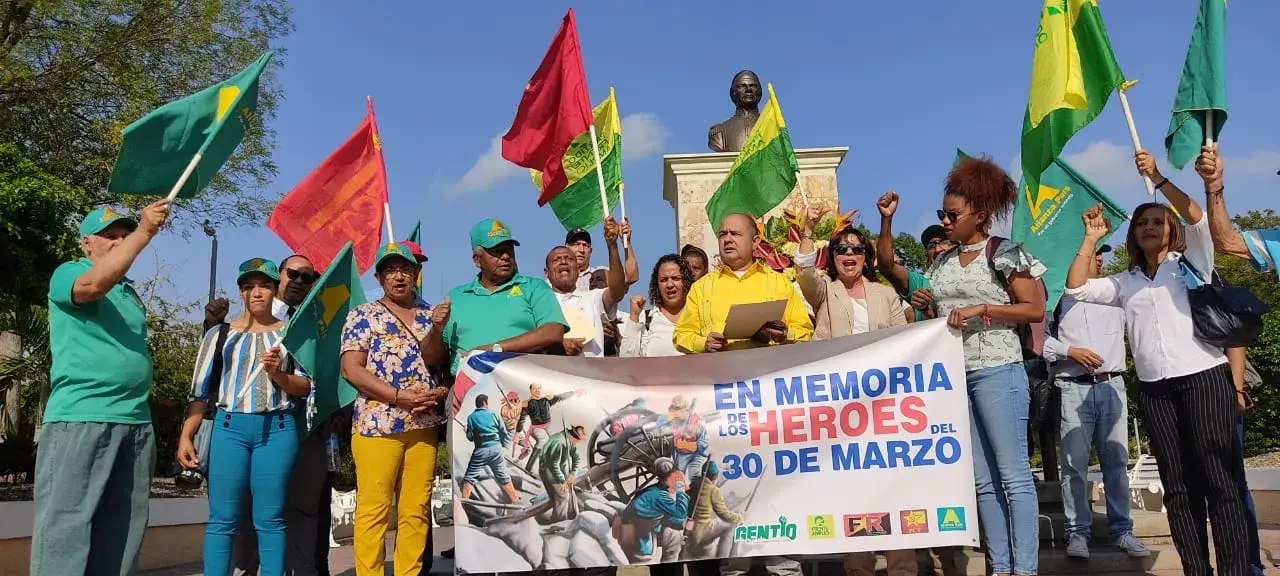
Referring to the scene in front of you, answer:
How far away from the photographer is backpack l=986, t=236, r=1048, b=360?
4652 mm

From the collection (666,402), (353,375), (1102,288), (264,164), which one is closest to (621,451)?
(666,402)

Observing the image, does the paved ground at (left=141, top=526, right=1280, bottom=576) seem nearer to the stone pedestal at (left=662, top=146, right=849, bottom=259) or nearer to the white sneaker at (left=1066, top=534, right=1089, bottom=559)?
the white sneaker at (left=1066, top=534, right=1089, bottom=559)

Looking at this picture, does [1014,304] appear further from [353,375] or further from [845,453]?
[353,375]

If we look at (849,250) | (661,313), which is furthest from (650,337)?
(849,250)

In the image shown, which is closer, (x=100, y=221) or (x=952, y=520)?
(x=100, y=221)

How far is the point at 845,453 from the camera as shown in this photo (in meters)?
4.70

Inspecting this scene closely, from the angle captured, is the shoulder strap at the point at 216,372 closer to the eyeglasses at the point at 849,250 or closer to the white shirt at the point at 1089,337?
the eyeglasses at the point at 849,250

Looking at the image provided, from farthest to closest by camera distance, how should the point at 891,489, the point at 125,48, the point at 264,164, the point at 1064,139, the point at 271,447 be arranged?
the point at 264,164 < the point at 125,48 < the point at 1064,139 < the point at 271,447 < the point at 891,489

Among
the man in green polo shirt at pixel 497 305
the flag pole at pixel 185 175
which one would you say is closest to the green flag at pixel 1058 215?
the man in green polo shirt at pixel 497 305

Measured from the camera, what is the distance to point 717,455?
186 inches

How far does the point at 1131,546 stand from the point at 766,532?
2.48 meters

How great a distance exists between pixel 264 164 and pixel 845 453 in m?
16.1

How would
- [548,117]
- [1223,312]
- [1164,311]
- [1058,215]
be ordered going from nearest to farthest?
[1223,312] → [1164,311] → [1058,215] → [548,117]

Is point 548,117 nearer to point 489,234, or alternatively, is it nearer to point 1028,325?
point 489,234
